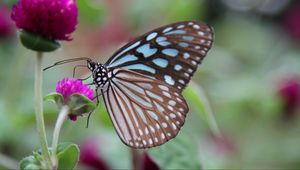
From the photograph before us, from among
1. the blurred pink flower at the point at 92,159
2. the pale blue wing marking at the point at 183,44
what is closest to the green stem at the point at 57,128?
the pale blue wing marking at the point at 183,44

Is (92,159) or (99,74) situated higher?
(99,74)

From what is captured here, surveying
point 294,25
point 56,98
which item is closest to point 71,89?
point 56,98

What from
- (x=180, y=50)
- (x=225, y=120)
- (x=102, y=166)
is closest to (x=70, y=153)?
(x=180, y=50)

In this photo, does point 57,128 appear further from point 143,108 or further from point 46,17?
point 143,108

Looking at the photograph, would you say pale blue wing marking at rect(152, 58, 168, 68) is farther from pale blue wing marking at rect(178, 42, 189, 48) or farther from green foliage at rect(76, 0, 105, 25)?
green foliage at rect(76, 0, 105, 25)

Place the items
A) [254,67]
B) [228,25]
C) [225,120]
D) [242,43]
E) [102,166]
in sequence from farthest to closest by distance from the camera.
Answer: [228,25] → [242,43] → [254,67] → [225,120] → [102,166]

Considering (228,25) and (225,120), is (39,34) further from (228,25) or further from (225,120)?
(228,25)

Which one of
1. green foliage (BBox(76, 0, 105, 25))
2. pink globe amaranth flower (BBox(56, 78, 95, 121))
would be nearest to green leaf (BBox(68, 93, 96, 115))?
pink globe amaranth flower (BBox(56, 78, 95, 121))
